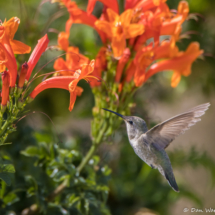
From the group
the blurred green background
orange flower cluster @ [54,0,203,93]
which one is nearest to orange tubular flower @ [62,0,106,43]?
orange flower cluster @ [54,0,203,93]

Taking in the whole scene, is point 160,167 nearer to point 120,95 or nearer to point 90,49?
point 120,95

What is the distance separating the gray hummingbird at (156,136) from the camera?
0.88 metres

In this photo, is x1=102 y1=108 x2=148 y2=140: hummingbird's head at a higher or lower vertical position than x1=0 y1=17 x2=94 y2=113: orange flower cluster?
lower

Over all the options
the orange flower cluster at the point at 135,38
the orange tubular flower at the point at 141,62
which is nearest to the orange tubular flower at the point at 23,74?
the orange flower cluster at the point at 135,38

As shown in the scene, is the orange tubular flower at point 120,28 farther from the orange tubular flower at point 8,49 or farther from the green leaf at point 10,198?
the green leaf at point 10,198

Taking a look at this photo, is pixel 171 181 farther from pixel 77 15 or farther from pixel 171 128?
pixel 77 15

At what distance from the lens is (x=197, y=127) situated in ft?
9.88

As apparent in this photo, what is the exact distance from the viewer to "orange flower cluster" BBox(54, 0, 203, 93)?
0.88m

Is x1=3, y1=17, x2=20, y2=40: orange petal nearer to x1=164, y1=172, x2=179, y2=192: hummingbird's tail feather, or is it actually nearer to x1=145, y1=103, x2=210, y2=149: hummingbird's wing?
x1=145, y1=103, x2=210, y2=149: hummingbird's wing

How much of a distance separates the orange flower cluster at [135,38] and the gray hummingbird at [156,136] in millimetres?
131

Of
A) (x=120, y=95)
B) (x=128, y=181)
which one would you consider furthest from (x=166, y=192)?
(x=120, y=95)

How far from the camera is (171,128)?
36.0 inches

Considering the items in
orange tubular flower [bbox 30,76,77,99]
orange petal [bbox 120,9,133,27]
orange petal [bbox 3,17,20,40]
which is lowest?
orange tubular flower [bbox 30,76,77,99]

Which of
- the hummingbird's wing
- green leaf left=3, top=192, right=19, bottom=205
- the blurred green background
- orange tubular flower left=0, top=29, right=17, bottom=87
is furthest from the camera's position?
the blurred green background
